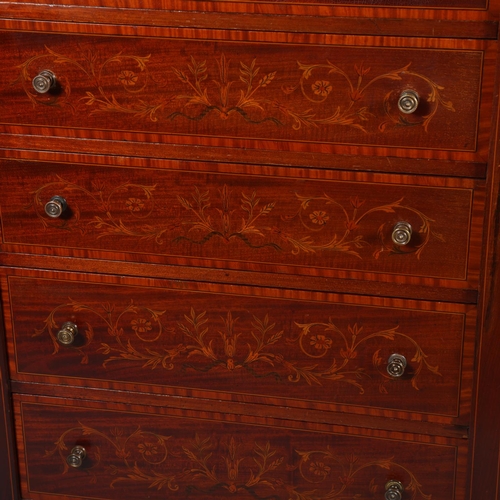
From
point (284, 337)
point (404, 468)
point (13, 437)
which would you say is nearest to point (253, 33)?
point (284, 337)

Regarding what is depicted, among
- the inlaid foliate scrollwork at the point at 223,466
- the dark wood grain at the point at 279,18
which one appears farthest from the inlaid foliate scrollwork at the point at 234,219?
the inlaid foliate scrollwork at the point at 223,466

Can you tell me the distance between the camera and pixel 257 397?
1.57 meters

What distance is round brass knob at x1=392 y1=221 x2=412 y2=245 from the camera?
1402 mm

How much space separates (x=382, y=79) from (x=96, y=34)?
0.45 meters

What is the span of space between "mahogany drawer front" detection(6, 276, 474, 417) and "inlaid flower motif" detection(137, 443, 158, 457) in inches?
4.3

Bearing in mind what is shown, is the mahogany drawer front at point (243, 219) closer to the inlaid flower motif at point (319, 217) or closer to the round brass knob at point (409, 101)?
the inlaid flower motif at point (319, 217)

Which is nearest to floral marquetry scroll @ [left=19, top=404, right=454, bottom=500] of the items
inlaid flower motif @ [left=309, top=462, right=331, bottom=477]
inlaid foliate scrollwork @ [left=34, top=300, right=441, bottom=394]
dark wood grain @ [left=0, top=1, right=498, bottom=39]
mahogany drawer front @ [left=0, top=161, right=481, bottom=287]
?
inlaid flower motif @ [left=309, top=462, right=331, bottom=477]

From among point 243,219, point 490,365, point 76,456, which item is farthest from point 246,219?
point 76,456

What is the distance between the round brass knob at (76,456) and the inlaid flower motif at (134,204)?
47 cm

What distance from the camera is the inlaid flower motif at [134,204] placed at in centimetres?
150

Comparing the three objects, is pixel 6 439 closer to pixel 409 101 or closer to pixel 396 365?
pixel 396 365

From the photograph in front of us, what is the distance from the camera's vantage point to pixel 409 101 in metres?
1.33

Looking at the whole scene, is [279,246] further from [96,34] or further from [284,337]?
[96,34]

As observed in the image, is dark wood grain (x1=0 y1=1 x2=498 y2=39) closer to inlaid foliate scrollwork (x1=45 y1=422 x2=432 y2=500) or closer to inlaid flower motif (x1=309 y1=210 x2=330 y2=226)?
inlaid flower motif (x1=309 y1=210 x2=330 y2=226)
